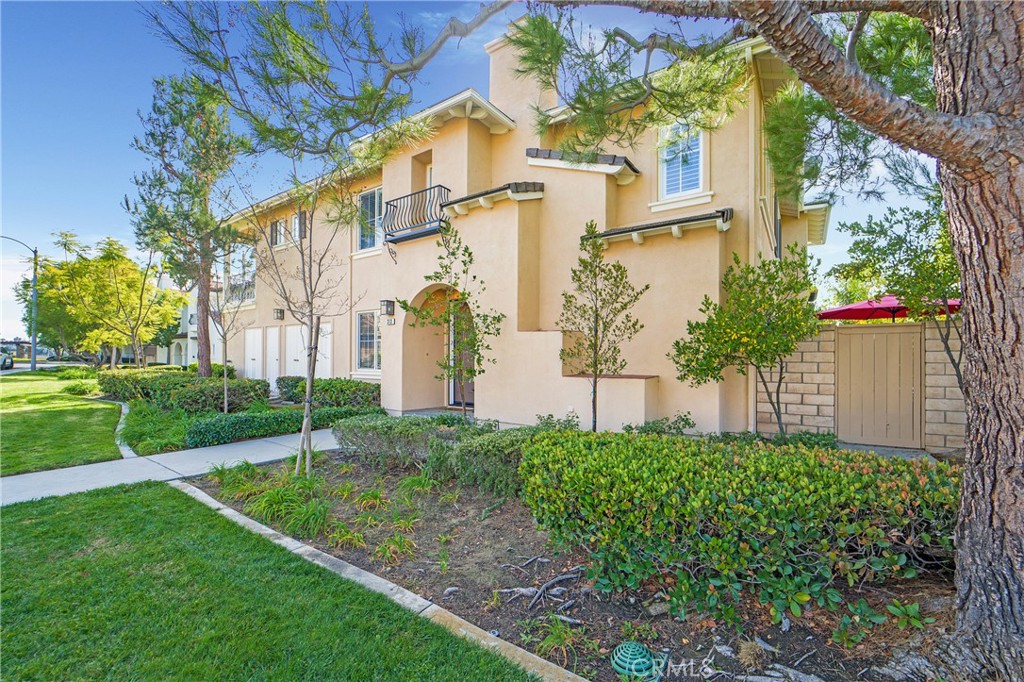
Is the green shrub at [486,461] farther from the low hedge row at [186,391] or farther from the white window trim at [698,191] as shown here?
the low hedge row at [186,391]

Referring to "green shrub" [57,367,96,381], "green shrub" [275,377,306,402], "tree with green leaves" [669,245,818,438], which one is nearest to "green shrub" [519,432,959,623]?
"tree with green leaves" [669,245,818,438]

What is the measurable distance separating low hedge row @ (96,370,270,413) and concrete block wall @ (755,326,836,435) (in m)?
12.5

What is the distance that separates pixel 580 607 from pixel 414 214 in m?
10.7

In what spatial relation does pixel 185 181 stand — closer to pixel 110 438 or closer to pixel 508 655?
pixel 110 438

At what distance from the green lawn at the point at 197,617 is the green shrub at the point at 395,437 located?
7.73ft

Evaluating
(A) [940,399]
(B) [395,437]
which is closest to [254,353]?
(B) [395,437]

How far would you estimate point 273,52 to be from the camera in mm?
5582

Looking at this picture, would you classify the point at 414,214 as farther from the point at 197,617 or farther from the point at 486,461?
the point at 197,617

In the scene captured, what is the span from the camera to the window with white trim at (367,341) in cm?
1423

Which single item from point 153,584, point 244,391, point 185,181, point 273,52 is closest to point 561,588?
point 153,584

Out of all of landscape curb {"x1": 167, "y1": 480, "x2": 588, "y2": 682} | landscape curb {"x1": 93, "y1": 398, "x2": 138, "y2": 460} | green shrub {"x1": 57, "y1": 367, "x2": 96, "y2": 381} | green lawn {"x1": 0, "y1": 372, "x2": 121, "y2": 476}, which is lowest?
landscape curb {"x1": 93, "y1": 398, "x2": 138, "y2": 460}

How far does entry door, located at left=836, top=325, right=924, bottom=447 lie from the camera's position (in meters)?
7.32

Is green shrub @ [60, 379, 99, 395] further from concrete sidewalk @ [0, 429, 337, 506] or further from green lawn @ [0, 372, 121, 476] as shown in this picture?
concrete sidewalk @ [0, 429, 337, 506]

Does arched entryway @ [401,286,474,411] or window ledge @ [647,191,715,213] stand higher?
window ledge @ [647,191,715,213]
